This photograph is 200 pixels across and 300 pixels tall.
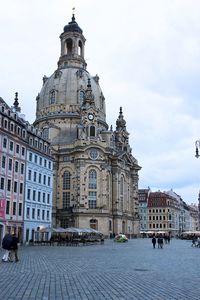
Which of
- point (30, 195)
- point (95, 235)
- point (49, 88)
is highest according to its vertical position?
point (49, 88)

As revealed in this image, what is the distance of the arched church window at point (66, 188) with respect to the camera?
119375 mm

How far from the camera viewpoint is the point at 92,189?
118m

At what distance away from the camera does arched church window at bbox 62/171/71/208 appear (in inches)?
4700

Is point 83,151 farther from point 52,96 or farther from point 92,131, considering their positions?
point 52,96

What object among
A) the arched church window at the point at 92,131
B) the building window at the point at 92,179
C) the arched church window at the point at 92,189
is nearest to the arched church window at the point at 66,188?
the arched church window at the point at 92,189

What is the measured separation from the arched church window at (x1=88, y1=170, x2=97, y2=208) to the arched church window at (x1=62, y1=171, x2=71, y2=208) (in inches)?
255

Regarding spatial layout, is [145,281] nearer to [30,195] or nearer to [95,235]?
[30,195]

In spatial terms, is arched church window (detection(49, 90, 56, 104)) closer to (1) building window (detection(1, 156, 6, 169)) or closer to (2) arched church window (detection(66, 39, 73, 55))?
(2) arched church window (detection(66, 39, 73, 55))

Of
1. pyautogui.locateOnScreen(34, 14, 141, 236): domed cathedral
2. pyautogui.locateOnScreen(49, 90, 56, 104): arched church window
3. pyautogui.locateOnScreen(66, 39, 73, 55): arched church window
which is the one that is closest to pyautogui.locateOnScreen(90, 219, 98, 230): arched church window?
pyautogui.locateOnScreen(34, 14, 141, 236): domed cathedral

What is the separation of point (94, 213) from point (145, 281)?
316 feet

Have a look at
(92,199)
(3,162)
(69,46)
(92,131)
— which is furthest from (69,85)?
(3,162)

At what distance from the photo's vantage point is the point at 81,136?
120 m

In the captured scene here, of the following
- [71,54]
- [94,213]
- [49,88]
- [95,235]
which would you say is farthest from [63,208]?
[71,54]

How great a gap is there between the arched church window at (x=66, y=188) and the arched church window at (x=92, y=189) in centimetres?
647
